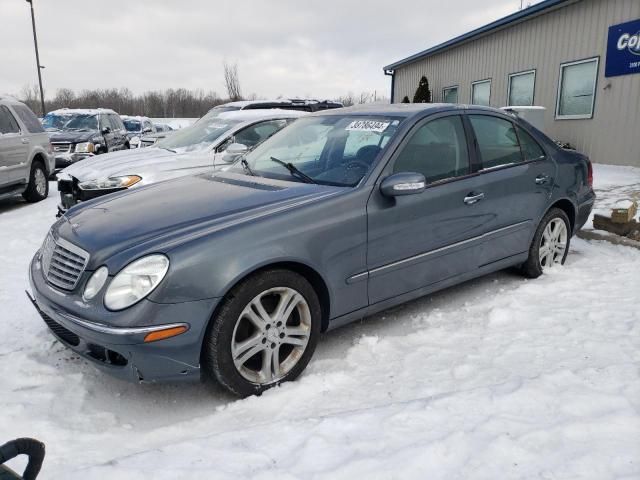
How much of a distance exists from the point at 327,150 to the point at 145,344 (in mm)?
1904

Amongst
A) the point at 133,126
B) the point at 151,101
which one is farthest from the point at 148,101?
the point at 133,126

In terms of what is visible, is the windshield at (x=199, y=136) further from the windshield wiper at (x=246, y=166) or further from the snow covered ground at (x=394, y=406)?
the snow covered ground at (x=394, y=406)

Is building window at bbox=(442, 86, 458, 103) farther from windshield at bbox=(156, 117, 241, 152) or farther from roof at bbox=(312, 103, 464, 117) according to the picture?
roof at bbox=(312, 103, 464, 117)

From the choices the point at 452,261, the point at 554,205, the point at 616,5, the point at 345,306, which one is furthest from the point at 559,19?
the point at 345,306

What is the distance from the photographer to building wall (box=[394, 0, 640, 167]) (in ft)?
33.4

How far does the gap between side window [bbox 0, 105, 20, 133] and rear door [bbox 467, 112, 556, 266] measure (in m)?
7.96

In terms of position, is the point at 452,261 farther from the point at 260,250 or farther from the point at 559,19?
the point at 559,19

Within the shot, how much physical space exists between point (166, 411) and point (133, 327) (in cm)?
63

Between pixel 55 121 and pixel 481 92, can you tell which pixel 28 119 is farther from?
pixel 481 92

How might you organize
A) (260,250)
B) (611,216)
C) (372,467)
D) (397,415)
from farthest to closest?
(611,216), (260,250), (397,415), (372,467)

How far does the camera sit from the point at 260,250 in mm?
2693

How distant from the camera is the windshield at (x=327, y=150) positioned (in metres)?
3.42

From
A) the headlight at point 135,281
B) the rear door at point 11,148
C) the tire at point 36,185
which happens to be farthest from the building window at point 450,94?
the headlight at point 135,281

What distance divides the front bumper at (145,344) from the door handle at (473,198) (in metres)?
2.08
